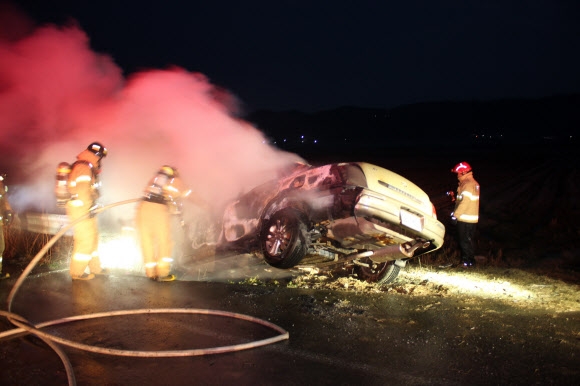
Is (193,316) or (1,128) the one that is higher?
(1,128)

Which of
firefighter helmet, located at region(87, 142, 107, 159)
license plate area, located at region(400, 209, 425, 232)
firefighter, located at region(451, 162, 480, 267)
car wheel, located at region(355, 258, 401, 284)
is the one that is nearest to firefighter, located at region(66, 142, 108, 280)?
firefighter helmet, located at region(87, 142, 107, 159)

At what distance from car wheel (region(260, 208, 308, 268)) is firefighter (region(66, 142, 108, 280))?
2.67m

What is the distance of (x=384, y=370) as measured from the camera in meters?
3.86

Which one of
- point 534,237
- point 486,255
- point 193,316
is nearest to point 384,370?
point 193,316

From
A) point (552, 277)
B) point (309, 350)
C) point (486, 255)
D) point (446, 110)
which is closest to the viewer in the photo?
point (309, 350)

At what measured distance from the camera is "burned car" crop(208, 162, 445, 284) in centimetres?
Result: 565

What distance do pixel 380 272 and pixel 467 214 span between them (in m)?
3.01

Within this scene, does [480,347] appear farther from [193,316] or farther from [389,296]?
[193,316]

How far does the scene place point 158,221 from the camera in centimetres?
698

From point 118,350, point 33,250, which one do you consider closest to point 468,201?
point 118,350

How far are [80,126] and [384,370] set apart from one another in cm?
1017

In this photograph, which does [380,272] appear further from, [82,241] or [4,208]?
[4,208]

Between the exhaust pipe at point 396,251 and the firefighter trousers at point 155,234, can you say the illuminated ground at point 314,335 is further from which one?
the exhaust pipe at point 396,251

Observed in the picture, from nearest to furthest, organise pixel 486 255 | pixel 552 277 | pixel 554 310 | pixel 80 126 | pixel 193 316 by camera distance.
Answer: pixel 193 316, pixel 554 310, pixel 552 277, pixel 486 255, pixel 80 126
